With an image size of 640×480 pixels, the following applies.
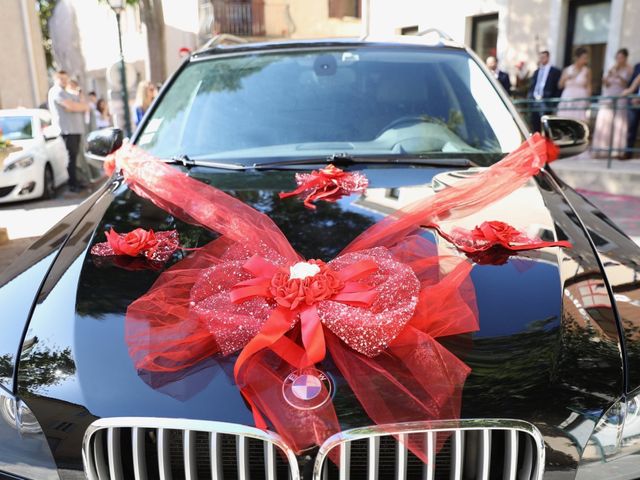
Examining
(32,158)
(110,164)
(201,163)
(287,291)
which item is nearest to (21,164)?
(32,158)

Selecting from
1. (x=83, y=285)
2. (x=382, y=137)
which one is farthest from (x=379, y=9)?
(x=83, y=285)

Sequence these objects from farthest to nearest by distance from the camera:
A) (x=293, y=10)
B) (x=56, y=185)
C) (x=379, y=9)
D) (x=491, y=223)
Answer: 1. (x=293, y=10)
2. (x=379, y=9)
3. (x=56, y=185)
4. (x=491, y=223)

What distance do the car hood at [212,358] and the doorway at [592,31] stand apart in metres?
10.6

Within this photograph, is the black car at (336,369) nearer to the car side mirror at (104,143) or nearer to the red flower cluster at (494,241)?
the red flower cluster at (494,241)

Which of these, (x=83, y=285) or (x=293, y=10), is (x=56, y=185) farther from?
(x=293, y=10)

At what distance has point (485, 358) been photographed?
1368 millimetres

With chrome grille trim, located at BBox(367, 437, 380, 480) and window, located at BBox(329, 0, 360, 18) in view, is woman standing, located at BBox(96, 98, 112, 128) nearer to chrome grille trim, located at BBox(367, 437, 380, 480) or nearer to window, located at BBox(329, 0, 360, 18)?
window, located at BBox(329, 0, 360, 18)

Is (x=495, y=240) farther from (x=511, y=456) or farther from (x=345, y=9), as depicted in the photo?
(x=345, y=9)

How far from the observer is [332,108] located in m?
2.76

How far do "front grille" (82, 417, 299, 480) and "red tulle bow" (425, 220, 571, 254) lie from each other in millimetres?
851

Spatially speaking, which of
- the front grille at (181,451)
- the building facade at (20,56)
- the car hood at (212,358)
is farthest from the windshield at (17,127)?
the front grille at (181,451)

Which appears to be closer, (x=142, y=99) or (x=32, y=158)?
(x=32, y=158)

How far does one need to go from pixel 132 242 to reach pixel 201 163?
785mm

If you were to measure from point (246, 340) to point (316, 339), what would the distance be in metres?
0.17
